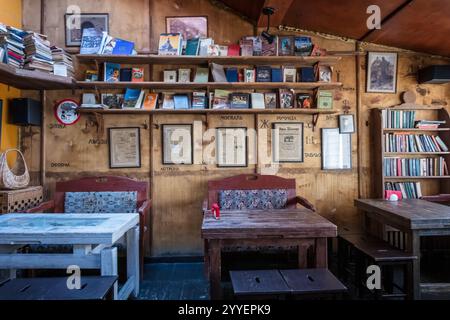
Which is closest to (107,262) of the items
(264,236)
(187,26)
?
(264,236)

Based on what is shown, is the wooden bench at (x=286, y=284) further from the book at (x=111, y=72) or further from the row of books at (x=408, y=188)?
the book at (x=111, y=72)

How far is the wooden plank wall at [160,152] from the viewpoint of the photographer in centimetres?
429

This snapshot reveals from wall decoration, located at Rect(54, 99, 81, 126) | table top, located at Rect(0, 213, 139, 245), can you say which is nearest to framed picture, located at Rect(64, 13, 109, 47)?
wall decoration, located at Rect(54, 99, 81, 126)

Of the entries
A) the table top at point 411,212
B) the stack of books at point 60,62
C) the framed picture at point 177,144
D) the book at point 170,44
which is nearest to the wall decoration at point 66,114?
the stack of books at point 60,62

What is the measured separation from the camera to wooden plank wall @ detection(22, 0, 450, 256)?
14.1ft

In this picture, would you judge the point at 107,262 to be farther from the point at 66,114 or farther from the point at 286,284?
the point at 66,114

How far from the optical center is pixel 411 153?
14.0 ft

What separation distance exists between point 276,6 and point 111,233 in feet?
9.83

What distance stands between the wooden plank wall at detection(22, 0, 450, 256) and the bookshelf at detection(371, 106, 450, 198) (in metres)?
0.21

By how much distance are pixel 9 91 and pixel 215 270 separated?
3.46 metres

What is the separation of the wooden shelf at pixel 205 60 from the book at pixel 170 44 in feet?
0.27

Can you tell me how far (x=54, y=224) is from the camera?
2699mm

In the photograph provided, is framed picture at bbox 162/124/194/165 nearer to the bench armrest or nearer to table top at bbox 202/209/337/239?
the bench armrest
